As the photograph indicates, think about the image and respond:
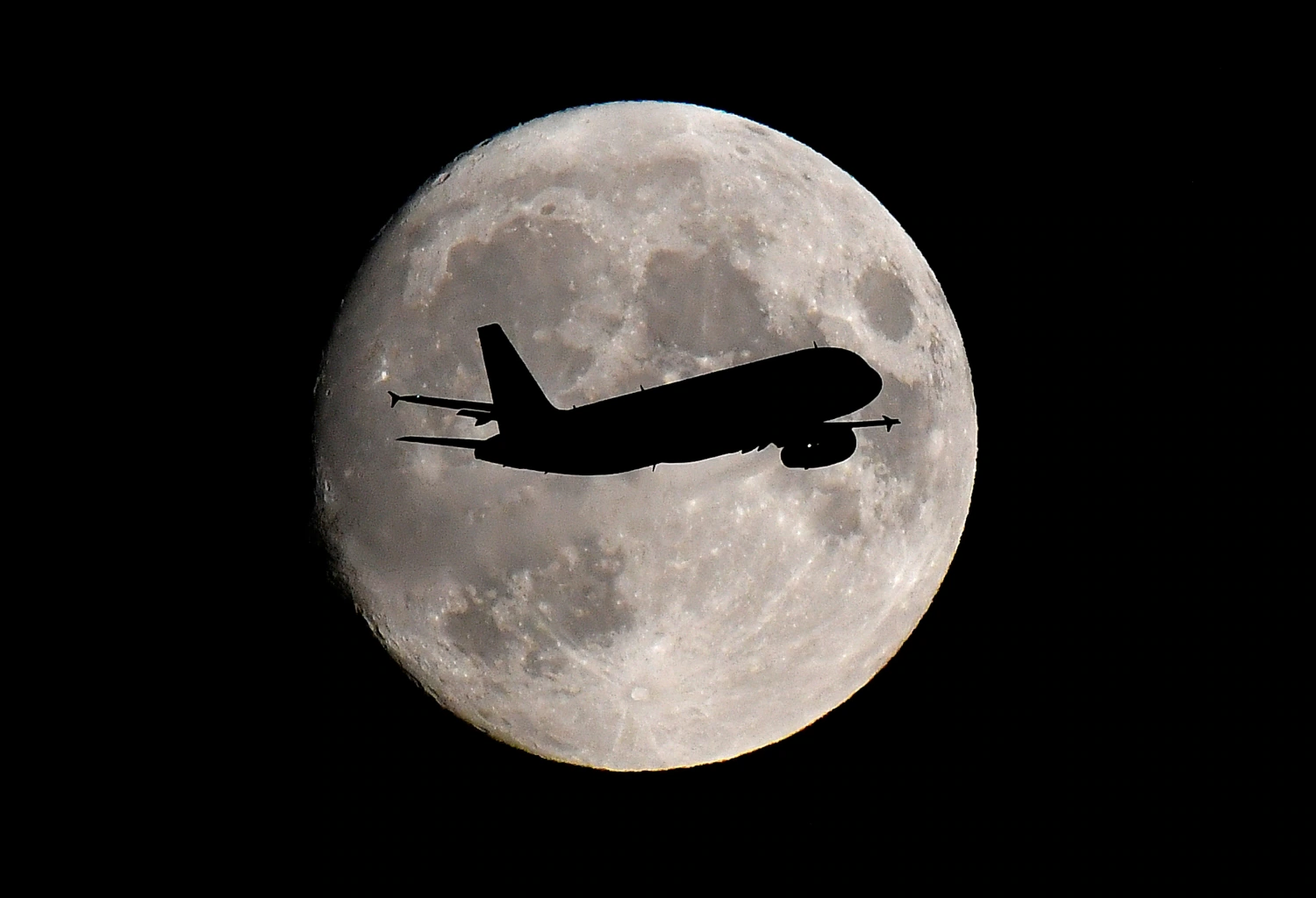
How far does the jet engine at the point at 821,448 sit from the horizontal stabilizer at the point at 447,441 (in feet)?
6.98

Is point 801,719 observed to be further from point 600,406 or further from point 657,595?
point 600,406

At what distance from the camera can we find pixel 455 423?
757cm

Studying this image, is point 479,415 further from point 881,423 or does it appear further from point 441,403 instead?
point 881,423

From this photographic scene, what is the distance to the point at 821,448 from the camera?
25.1 ft

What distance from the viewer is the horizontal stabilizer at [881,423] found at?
7809 mm

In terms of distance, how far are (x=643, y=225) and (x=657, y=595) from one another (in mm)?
2619

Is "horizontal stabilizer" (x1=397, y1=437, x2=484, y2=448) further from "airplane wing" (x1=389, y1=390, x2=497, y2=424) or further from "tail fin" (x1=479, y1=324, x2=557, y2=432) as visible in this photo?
"tail fin" (x1=479, y1=324, x2=557, y2=432)

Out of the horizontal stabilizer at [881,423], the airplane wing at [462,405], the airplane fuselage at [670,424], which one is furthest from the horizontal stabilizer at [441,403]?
the horizontal stabilizer at [881,423]

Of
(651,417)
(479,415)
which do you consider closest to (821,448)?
(651,417)

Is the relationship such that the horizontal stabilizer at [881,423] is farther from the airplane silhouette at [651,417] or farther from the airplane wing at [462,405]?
the airplane wing at [462,405]

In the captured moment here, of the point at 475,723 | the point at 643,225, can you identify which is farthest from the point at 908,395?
the point at 475,723

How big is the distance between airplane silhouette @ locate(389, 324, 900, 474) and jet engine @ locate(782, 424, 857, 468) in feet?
0.05

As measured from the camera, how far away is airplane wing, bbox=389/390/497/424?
7.39 m

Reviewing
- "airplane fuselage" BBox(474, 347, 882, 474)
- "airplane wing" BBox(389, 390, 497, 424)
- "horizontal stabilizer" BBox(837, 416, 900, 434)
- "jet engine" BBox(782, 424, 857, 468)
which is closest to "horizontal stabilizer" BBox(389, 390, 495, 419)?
"airplane wing" BBox(389, 390, 497, 424)
